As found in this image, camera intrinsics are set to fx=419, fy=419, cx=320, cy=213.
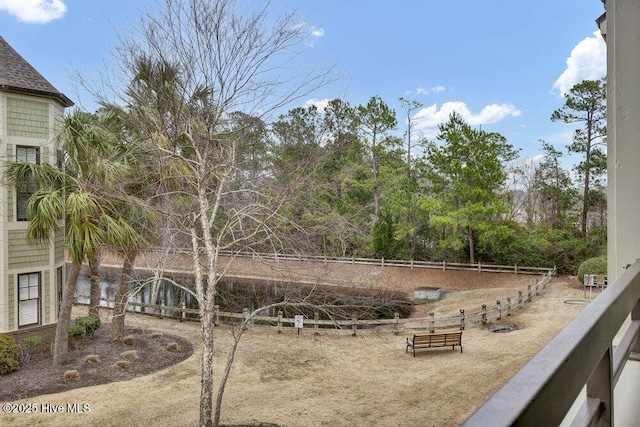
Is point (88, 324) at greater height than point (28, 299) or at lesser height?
lesser

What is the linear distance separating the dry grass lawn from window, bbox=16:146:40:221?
3113 millimetres

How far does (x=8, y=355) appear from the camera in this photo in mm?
6340

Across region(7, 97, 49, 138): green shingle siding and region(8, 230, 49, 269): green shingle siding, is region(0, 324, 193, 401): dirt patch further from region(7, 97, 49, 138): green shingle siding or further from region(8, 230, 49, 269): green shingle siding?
region(7, 97, 49, 138): green shingle siding

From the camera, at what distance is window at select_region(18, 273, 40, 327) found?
23.0 ft

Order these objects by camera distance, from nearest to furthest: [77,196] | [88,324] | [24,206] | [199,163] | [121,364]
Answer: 1. [199,163]
2. [77,196]
3. [121,364]
4. [24,206]
5. [88,324]

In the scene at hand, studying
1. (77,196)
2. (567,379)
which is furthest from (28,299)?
(567,379)

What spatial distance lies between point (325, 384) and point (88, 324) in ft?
16.9

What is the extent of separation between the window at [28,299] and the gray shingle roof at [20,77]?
309cm

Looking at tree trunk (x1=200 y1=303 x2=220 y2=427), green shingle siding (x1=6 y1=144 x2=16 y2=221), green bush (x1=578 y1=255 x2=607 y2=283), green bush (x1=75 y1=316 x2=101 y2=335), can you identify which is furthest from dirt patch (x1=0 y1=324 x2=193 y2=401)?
green bush (x1=578 y1=255 x2=607 y2=283)

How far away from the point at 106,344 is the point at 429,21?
56.2 feet

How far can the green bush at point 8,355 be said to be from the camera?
246 inches

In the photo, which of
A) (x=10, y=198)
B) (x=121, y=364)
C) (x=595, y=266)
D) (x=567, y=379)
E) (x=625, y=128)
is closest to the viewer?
(x=567, y=379)

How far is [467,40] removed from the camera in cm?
2236

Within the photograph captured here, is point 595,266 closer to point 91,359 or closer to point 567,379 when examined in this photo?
point 91,359
